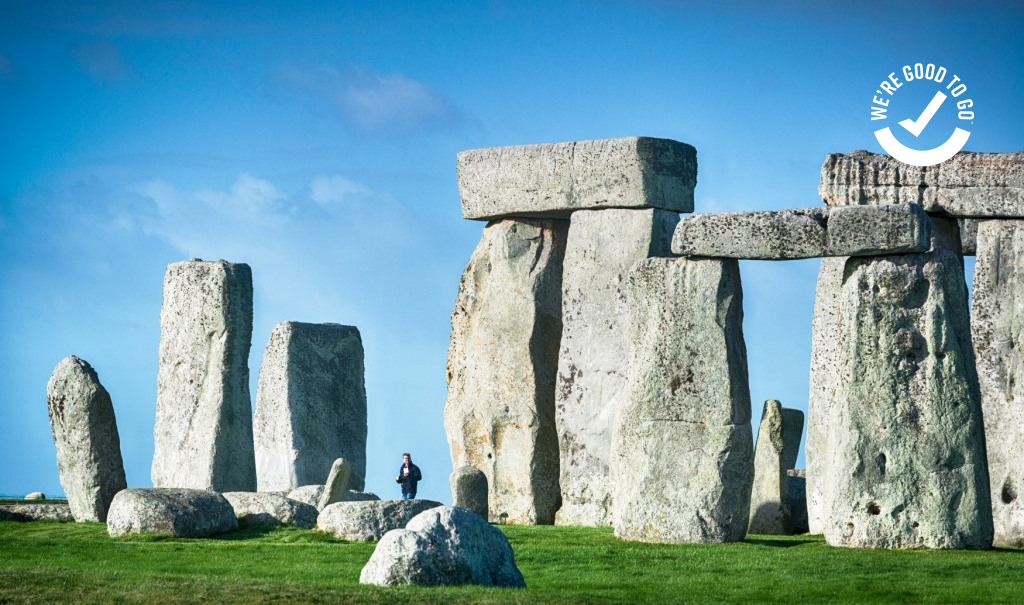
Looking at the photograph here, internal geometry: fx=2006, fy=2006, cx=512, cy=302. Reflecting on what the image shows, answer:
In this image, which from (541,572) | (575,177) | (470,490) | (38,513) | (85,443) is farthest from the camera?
(575,177)

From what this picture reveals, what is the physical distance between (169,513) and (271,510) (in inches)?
53.9

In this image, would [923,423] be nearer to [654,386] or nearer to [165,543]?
[654,386]

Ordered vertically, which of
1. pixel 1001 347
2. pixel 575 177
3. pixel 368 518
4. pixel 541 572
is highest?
pixel 575 177

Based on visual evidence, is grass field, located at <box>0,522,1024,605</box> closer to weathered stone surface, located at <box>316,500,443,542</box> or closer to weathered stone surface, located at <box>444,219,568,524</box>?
weathered stone surface, located at <box>316,500,443,542</box>

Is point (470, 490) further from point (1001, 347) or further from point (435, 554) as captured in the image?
point (435, 554)

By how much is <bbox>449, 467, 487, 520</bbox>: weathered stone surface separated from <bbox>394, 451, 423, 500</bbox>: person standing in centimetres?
432

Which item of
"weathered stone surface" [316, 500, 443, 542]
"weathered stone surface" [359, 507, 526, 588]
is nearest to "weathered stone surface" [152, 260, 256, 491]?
"weathered stone surface" [316, 500, 443, 542]

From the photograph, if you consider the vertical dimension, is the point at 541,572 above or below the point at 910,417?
below

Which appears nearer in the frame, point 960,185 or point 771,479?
point 960,185

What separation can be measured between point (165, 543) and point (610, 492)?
6.83 meters

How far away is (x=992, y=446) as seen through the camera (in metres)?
22.2

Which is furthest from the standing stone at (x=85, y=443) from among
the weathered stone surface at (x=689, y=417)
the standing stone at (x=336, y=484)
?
the weathered stone surface at (x=689, y=417)

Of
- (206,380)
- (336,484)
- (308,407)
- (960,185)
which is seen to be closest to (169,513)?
(336,484)

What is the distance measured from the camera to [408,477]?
29.0 meters
